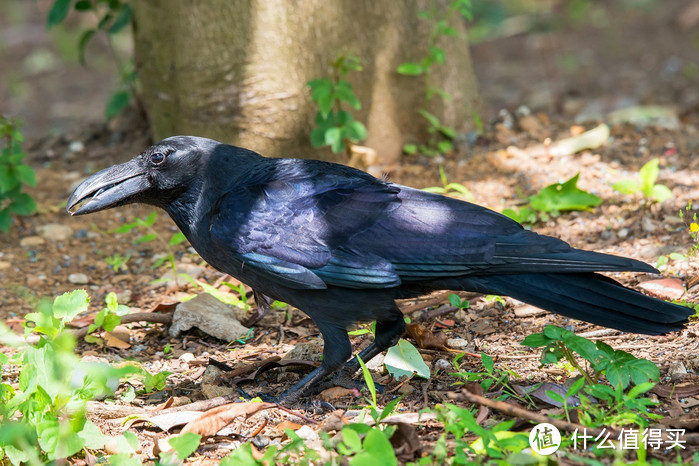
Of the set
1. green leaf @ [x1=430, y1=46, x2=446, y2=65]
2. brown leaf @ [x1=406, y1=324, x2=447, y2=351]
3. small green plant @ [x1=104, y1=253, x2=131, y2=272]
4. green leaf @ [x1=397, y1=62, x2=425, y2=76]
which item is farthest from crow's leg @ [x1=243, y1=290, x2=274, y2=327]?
green leaf @ [x1=430, y1=46, x2=446, y2=65]

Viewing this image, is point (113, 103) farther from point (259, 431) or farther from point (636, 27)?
point (636, 27)

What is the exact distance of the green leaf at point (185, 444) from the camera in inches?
107

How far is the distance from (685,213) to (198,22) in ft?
10.4

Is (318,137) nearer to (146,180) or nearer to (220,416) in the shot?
(146,180)

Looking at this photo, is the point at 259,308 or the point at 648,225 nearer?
the point at 259,308

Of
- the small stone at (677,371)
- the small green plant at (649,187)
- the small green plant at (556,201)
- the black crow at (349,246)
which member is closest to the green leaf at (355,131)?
the small green plant at (556,201)

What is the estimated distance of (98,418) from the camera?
326 centimetres

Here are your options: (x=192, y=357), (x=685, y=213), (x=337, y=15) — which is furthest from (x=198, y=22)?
(x=685, y=213)

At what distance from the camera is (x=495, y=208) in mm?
4977

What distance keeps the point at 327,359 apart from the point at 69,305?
1.10 meters

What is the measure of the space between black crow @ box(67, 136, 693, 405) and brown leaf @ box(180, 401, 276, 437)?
257 millimetres

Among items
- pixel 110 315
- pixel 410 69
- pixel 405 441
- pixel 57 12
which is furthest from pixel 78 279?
pixel 405 441

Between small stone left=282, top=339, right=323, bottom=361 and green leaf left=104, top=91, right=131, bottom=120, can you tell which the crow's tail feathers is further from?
green leaf left=104, top=91, right=131, bottom=120

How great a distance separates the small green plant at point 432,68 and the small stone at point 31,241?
2.55m
